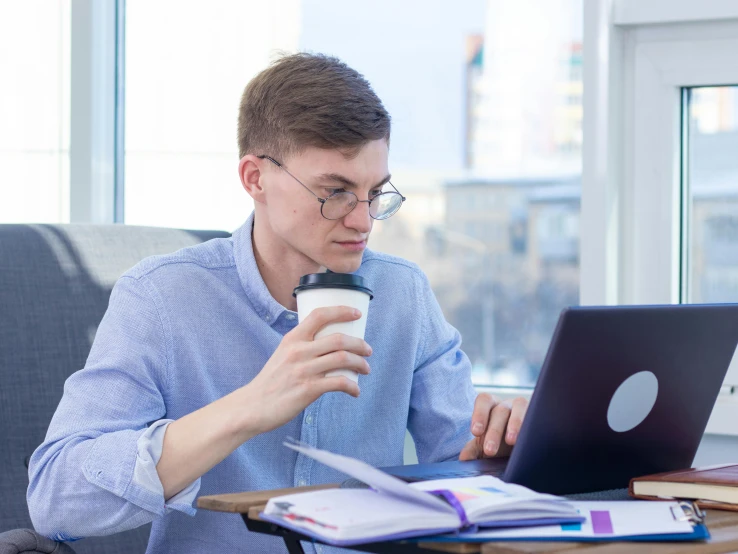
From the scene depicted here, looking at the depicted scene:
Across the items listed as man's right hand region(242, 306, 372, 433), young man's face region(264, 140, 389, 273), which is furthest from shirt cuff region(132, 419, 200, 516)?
young man's face region(264, 140, 389, 273)

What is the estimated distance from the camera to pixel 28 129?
2607mm

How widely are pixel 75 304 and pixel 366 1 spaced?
3.53 feet

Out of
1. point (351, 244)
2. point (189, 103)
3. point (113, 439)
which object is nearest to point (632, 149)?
point (351, 244)

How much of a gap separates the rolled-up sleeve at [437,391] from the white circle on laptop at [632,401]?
1.44 feet

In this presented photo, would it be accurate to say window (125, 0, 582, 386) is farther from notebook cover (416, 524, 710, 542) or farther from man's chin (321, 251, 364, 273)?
notebook cover (416, 524, 710, 542)

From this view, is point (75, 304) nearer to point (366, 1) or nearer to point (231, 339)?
point (231, 339)

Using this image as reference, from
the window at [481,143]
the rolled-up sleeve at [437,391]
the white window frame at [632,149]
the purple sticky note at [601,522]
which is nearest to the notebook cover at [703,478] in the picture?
the purple sticky note at [601,522]

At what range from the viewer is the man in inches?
43.8

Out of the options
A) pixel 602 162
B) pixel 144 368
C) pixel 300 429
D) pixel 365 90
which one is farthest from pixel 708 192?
pixel 144 368

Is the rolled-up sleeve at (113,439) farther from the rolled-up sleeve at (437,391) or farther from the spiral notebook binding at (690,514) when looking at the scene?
the spiral notebook binding at (690,514)

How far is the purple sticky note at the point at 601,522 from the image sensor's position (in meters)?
0.86

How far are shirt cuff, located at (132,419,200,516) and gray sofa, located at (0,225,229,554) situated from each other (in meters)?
0.54

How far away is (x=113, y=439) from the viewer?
45.3 inches

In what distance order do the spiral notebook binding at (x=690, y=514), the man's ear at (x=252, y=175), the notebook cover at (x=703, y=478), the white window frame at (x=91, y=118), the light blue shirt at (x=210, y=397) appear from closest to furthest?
the spiral notebook binding at (x=690, y=514)
the notebook cover at (x=703, y=478)
the light blue shirt at (x=210, y=397)
the man's ear at (x=252, y=175)
the white window frame at (x=91, y=118)
